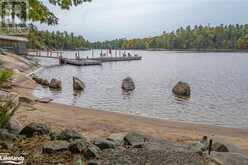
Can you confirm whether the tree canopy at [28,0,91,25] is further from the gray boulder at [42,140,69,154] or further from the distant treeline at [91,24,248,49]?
the distant treeline at [91,24,248,49]

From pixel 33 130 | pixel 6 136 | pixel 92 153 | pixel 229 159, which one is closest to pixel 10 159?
pixel 92 153

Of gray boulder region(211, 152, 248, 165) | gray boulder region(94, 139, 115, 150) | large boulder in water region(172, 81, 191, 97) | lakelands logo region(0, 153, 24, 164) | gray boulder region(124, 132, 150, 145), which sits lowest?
large boulder in water region(172, 81, 191, 97)

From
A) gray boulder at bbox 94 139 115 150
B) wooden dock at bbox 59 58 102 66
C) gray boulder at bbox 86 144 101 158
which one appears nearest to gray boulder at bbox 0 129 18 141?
gray boulder at bbox 94 139 115 150

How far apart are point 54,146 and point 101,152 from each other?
2.95ft

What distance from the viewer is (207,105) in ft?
74.8

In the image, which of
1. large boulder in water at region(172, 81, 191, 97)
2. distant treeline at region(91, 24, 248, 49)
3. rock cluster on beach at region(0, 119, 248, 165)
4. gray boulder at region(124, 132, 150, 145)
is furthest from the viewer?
distant treeline at region(91, 24, 248, 49)

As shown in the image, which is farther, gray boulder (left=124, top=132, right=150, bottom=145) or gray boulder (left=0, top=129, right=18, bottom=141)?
gray boulder (left=124, top=132, right=150, bottom=145)

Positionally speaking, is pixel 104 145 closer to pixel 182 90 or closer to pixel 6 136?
pixel 6 136

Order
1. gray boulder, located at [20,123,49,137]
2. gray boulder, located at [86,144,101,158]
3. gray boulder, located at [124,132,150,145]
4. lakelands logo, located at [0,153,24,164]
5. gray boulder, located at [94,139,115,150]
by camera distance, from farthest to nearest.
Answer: gray boulder, located at [20,123,49,137] < gray boulder, located at [124,132,150,145] < gray boulder, located at [94,139,115,150] < gray boulder, located at [86,144,101,158] < lakelands logo, located at [0,153,24,164]

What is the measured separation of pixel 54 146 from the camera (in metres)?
6.22

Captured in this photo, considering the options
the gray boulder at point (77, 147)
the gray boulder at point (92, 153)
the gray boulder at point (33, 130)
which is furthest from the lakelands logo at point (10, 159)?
the gray boulder at point (33, 130)

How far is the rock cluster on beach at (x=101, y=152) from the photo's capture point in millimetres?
5773

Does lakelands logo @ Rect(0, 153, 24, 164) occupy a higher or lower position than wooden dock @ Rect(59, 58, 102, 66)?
higher

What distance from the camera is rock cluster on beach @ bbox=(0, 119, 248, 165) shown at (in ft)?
18.9
